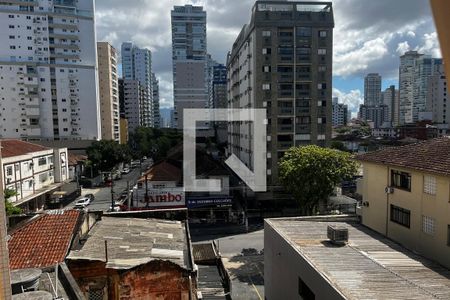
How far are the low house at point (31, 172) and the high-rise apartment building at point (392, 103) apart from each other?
111146 mm

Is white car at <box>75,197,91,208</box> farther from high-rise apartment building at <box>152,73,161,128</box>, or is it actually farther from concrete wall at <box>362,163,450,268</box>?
high-rise apartment building at <box>152,73,161,128</box>

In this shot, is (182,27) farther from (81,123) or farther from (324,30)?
(324,30)

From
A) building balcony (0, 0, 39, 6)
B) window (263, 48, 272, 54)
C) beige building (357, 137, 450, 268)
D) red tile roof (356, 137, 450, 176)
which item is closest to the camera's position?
beige building (357, 137, 450, 268)

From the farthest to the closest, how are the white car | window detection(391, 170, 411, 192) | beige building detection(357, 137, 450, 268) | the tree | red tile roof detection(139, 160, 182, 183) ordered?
the white car → red tile roof detection(139, 160, 182, 183) → the tree → window detection(391, 170, 411, 192) → beige building detection(357, 137, 450, 268)

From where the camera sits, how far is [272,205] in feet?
114

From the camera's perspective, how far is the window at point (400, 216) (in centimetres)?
1386

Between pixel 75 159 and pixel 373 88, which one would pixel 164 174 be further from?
pixel 373 88

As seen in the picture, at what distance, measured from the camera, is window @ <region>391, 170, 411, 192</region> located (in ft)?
45.3

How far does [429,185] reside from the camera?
1260 centimetres

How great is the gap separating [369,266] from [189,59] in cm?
9728

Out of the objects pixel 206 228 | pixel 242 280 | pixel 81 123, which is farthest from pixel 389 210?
pixel 81 123

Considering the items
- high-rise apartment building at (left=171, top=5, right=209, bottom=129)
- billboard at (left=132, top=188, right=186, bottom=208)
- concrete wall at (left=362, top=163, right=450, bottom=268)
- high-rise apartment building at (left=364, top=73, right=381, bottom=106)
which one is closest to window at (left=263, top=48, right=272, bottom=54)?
billboard at (left=132, top=188, right=186, bottom=208)

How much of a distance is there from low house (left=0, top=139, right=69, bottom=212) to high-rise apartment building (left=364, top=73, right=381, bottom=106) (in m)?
142

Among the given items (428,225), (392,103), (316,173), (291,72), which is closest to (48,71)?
(291,72)
